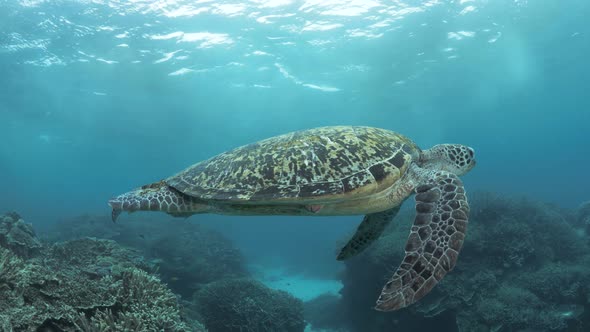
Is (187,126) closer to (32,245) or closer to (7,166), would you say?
(32,245)

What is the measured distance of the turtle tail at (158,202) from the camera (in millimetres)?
4297

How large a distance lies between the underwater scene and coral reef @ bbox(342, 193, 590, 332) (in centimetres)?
6

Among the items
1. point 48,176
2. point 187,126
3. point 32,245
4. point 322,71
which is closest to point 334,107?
point 322,71

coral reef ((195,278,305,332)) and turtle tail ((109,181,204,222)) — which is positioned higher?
turtle tail ((109,181,204,222))

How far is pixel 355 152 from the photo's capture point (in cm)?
430

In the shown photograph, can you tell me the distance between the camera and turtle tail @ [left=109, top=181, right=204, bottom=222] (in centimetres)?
430

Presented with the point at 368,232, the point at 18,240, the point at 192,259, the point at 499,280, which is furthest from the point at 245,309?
the point at 499,280

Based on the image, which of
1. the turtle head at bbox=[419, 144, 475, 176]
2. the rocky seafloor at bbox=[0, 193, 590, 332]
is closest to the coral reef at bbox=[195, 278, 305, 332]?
the rocky seafloor at bbox=[0, 193, 590, 332]

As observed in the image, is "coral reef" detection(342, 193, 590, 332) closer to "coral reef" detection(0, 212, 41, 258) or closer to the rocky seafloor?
the rocky seafloor

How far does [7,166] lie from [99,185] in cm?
3438

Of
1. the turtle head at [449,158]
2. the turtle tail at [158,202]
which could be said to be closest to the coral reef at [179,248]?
the turtle tail at [158,202]

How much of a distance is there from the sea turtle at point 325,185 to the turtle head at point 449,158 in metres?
0.09

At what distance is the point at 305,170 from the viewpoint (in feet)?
13.3

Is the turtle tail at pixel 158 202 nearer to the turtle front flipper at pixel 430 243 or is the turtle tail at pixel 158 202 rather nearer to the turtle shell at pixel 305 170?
the turtle shell at pixel 305 170
